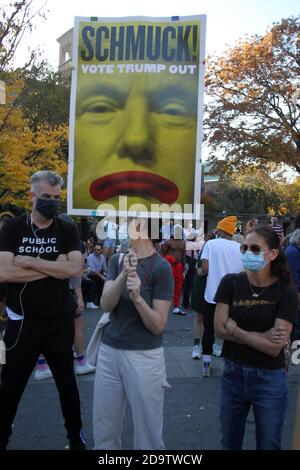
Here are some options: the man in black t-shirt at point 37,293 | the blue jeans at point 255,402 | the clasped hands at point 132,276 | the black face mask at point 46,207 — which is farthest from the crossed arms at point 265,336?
the black face mask at point 46,207

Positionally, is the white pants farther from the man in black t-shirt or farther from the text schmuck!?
the text schmuck!

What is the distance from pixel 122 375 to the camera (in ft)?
9.56

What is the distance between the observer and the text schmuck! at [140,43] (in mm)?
2816

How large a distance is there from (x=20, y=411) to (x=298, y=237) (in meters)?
3.52

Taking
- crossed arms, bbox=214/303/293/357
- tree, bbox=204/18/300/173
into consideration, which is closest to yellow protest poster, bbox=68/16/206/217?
crossed arms, bbox=214/303/293/357

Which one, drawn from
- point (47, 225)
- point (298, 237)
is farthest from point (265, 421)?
point (298, 237)

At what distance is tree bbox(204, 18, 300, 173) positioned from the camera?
2086 cm

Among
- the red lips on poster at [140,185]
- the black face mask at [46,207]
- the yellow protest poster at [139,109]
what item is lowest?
the black face mask at [46,207]

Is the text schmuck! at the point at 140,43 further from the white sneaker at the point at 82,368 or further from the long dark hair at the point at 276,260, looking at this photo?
the white sneaker at the point at 82,368

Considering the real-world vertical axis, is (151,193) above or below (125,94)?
below

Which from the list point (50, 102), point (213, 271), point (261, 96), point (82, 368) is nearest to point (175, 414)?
point (82, 368)

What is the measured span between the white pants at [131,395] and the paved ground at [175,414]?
1.04 m

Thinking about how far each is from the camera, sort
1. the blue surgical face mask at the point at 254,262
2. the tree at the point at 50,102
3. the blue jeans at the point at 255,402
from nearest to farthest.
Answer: the blue jeans at the point at 255,402 → the blue surgical face mask at the point at 254,262 → the tree at the point at 50,102
